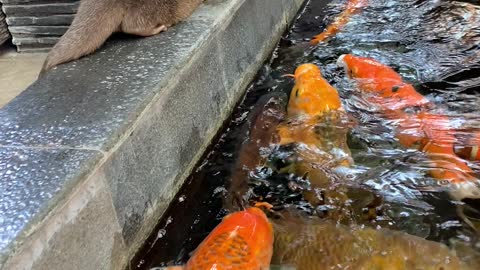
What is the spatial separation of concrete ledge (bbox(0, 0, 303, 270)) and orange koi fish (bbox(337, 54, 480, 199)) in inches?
37.5

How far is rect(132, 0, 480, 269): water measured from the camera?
3025mm

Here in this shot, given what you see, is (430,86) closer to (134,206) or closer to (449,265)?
(449,265)

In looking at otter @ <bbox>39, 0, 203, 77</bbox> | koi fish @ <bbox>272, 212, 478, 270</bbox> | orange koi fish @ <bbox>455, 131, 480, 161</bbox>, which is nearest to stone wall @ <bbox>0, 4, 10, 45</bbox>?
otter @ <bbox>39, 0, 203, 77</bbox>

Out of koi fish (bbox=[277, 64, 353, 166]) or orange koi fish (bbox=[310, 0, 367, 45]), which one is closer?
koi fish (bbox=[277, 64, 353, 166])

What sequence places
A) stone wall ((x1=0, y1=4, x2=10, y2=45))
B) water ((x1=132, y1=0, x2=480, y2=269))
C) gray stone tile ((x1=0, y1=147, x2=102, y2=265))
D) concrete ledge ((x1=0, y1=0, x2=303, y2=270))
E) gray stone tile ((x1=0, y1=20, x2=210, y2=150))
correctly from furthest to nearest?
stone wall ((x1=0, y1=4, x2=10, y2=45))
water ((x1=132, y1=0, x2=480, y2=269))
gray stone tile ((x1=0, y1=20, x2=210, y2=150))
concrete ledge ((x1=0, y1=0, x2=303, y2=270))
gray stone tile ((x1=0, y1=147, x2=102, y2=265))

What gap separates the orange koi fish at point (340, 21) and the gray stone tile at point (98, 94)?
1687 millimetres

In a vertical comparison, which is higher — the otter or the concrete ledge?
the otter

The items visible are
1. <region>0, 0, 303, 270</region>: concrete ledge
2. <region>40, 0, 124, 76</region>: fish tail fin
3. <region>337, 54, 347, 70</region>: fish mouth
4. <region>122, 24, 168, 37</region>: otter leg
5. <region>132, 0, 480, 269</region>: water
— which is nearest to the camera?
<region>0, 0, 303, 270</region>: concrete ledge

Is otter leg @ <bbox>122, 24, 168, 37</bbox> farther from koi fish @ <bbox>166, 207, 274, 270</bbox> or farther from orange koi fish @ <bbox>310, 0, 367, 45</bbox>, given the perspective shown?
orange koi fish @ <bbox>310, 0, 367, 45</bbox>

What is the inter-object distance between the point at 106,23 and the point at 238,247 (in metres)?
1.83

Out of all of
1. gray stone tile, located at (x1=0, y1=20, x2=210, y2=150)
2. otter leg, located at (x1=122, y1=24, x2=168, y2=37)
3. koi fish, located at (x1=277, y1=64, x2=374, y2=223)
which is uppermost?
otter leg, located at (x1=122, y1=24, x2=168, y2=37)

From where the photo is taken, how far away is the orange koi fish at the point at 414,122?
3.22 meters

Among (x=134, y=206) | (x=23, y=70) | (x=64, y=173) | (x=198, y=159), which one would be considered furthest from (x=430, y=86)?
(x=23, y=70)

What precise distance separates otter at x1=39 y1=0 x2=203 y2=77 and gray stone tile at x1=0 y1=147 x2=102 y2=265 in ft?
3.49
